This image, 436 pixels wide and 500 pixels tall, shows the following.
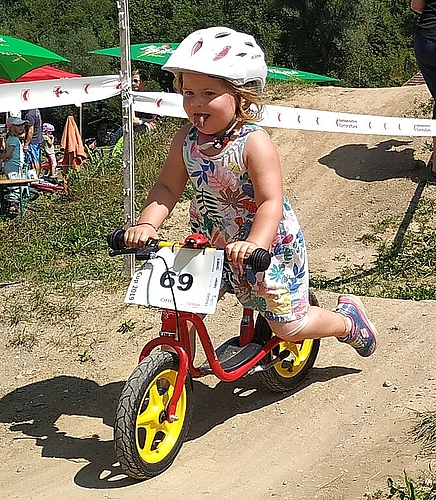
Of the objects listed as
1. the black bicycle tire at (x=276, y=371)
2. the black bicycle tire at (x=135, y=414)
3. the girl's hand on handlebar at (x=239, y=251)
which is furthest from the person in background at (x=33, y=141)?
the girl's hand on handlebar at (x=239, y=251)

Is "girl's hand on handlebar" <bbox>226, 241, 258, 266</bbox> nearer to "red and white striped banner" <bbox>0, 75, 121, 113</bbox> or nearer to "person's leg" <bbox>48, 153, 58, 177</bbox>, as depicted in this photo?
"red and white striped banner" <bbox>0, 75, 121, 113</bbox>

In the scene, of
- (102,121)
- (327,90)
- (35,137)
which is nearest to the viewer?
(327,90)

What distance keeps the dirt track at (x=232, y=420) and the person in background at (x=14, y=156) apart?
6.89 meters

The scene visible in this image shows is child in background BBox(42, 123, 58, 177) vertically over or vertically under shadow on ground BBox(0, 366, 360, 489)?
under

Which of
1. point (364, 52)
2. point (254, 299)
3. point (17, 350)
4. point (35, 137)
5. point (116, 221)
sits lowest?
point (364, 52)

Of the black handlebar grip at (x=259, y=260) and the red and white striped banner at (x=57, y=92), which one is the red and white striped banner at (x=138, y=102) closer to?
the red and white striped banner at (x=57, y=92)

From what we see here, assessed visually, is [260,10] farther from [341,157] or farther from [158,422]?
[158,422]

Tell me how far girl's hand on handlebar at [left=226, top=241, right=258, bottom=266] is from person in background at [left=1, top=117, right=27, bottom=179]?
9.20m

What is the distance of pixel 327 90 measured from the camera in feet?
37.3

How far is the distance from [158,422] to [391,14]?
34.9 metres

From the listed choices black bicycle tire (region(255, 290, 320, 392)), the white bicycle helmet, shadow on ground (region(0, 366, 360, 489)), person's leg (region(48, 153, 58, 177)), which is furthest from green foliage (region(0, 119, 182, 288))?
person's leg (region(48, 153, 58, 177))

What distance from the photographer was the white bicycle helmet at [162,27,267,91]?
3.37m

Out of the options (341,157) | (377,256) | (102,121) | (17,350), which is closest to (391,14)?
(102,121)

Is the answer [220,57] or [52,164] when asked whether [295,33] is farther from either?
[220,57]
